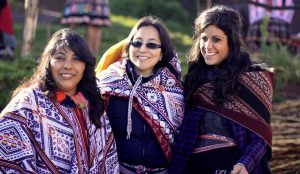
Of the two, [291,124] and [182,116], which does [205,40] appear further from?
[291,124]

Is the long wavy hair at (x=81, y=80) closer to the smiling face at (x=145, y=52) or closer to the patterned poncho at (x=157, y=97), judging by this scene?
the patterned poncho at (x=157, y=97)

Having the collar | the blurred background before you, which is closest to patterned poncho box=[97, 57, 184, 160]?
the collar

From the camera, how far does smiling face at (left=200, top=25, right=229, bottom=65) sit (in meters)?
3.82

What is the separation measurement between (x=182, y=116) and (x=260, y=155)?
0.56m

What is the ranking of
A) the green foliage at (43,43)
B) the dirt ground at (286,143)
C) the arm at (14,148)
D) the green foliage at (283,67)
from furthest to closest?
the green foliage at (283,67) → the green foliage at (43,43) → the dirt ground at (286,143) → the arm at (14,148)

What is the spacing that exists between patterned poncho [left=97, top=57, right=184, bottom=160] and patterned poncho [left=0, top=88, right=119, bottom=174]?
372 mm

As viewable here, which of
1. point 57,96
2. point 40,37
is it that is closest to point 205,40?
point 57,96

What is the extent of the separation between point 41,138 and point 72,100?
0.31 m

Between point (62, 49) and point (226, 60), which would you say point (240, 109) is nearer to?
point (226, 60)

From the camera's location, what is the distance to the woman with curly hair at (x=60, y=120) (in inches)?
133

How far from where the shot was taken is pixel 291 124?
595 cm

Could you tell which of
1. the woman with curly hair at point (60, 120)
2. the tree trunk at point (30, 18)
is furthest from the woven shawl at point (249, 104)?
the tree trunk at point (30, 18)

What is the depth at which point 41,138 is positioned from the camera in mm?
3424

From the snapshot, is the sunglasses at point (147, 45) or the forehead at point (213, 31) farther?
the sunglasses at point (147, 45)
